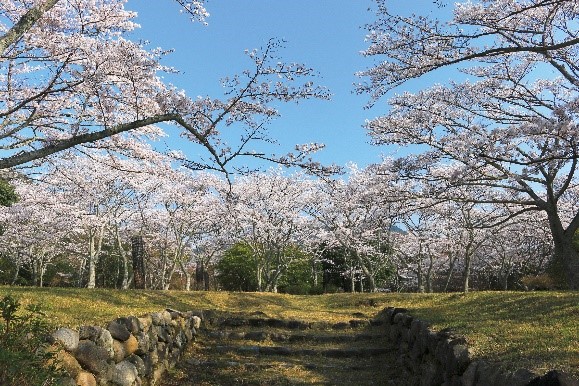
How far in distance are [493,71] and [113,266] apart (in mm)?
26625

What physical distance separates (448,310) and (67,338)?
7.04 m

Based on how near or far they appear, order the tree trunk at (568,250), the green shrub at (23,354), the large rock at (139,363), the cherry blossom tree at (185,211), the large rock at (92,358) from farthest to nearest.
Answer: the cherry blossom tree at (185,211)
the tree trunk at (568,250)
the large rock at (139,363)
the large rock at (92,358)
the green shrub at (23,354)

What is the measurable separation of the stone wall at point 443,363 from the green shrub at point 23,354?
3639 mm

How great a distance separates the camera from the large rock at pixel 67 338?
14.6 ft

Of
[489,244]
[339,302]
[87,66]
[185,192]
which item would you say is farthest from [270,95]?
[489,244]

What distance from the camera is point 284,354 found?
27.5ft

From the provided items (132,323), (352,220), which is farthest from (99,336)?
(352,220)

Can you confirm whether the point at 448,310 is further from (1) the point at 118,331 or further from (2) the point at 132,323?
(1) the point at 118,331

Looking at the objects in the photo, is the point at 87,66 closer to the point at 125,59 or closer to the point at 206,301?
the point at 125,59

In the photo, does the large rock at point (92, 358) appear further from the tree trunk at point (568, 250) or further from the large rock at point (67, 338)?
the tree trunk at point (568, 250)

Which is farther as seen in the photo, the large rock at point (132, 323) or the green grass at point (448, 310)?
the large rock at point (132, 323)

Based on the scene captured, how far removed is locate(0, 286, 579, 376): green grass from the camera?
461 cm

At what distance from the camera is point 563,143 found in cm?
879

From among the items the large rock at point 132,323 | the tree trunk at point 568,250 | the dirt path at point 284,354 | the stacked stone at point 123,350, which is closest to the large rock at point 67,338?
the stacked stone at point 123,350
